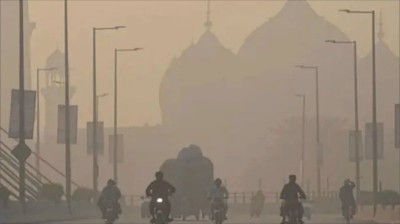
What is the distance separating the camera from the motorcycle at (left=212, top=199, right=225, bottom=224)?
56.8 meters

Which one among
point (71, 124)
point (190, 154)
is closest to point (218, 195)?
point (190, 154)

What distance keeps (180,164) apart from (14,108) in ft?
58.1

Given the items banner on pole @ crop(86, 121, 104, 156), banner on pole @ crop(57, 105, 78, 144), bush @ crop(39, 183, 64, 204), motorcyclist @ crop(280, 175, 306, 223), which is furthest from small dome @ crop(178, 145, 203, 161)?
motorcyclist @ crop(280, 175, 306, 223)

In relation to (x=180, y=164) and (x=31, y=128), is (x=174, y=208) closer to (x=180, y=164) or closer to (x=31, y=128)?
(x=180, y=164)

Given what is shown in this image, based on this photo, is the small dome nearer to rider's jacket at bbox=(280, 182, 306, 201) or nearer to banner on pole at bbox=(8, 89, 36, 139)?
banner on pole at bbox=(8, 89, 36, 139)

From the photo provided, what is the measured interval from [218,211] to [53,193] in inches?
1269

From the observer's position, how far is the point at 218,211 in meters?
56.8

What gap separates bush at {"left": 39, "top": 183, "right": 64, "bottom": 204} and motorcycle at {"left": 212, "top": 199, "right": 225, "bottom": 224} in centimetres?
2906

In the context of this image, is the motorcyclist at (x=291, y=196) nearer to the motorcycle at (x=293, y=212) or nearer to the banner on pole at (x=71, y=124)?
the motorcycle at (x=293, y=212)

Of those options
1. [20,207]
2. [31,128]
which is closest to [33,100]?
[31,128]

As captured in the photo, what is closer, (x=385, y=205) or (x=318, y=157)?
(x=385, y=205)

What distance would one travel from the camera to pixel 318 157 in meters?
120

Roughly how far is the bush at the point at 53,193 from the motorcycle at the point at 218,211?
29061mm

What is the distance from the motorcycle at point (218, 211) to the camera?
56.8 meters
